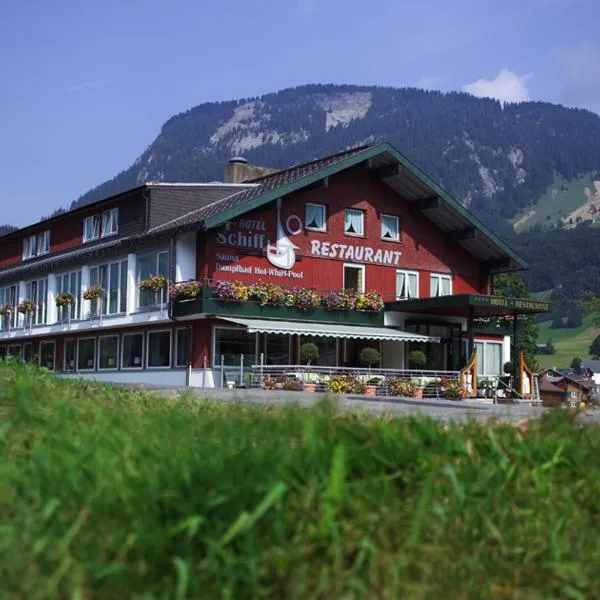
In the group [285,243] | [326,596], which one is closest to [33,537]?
[326,596]

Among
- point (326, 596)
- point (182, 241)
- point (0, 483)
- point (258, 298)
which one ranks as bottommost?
point (326, 596)

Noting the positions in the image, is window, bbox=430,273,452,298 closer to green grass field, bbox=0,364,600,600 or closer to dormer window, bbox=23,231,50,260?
dormer window, bbox=23,231,50,260

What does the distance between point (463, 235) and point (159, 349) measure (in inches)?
519

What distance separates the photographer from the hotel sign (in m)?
32.2

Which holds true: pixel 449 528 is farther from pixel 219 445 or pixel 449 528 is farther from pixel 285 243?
pixel 285 243

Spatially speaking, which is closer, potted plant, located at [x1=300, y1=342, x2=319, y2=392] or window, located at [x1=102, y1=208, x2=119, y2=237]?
potted plant, located at [x1=300, y1=342, x2=319, y2=392]

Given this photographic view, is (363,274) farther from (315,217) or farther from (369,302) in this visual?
(315,217)

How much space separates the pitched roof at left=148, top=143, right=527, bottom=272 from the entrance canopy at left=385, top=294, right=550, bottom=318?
120 inches

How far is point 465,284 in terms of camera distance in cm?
3828

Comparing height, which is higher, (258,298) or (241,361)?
(258,298)

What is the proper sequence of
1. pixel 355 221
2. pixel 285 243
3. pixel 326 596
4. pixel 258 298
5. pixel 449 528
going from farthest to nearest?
pixel 355 221 < pixel 285 243 < pixel 258 298 < pixel 449 528 < pixel 326 596

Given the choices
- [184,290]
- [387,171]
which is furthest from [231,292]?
[387,171]

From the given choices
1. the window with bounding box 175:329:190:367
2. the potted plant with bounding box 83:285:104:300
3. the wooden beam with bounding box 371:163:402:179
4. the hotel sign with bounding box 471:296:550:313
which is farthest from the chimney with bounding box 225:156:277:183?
the hotel sign with bounding box 471:296:550:313

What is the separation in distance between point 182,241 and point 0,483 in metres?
26.6
